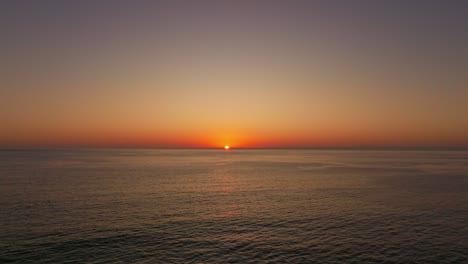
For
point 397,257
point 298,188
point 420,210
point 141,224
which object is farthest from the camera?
point 298,188

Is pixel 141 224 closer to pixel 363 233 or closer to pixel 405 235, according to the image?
pixel 363 233

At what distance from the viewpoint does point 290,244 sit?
109 ft

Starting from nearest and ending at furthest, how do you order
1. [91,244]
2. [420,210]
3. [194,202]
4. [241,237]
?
[91,244] < [241,237] < [420,210] < [194,202]

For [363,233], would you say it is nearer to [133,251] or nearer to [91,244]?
[133,251]

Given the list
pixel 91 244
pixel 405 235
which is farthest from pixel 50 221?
pixel 405 235

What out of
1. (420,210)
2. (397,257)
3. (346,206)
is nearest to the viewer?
(397,257)

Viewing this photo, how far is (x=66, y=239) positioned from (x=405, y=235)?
114 feet

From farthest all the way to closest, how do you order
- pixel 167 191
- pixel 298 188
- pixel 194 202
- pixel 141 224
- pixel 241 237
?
pixel 298 188 → pixel 167 191 → pixel 194 202 → pixel 141 224 → pixel 241 237

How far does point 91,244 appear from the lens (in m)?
32.9

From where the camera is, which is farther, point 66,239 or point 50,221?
point 50,221

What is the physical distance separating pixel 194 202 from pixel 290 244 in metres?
26.7

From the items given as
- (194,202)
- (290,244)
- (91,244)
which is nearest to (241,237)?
(290,244)

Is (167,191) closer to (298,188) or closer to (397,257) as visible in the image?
(298,188)

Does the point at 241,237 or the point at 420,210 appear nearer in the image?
the point at 241,237
